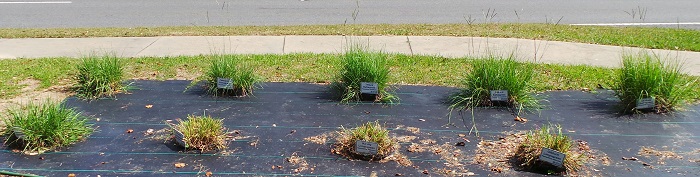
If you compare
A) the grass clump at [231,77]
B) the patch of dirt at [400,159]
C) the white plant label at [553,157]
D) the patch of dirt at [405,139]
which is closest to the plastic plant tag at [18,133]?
the grass clump at [231,77]

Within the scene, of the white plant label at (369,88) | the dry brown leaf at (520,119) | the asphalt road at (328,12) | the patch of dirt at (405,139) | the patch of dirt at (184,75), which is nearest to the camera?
the patch of dirt at (405,139)

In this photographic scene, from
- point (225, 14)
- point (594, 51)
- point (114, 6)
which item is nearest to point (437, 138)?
point (594, 51)

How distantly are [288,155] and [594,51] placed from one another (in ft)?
17.2

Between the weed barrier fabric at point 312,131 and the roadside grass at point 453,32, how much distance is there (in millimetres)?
2993

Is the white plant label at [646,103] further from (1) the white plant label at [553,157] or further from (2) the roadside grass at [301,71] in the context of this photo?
(1) the white plant label at [553,157]

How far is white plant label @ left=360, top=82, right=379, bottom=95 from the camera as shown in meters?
6.50

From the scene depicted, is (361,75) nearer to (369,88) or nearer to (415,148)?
(369,88)

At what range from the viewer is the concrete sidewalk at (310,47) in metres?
8.87

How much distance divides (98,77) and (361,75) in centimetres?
234

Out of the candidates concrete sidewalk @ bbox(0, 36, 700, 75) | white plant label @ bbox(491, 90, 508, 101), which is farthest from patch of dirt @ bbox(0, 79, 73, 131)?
white plant label @ bbox(491, 90, 508, 101)

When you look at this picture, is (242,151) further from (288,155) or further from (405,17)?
(405,17)

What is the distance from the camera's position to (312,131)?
579cm

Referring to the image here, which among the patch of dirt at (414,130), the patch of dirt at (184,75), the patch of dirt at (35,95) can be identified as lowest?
the patch of dirt at (414,130)

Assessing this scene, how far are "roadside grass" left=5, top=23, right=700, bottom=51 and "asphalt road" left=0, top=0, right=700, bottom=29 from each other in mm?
863
